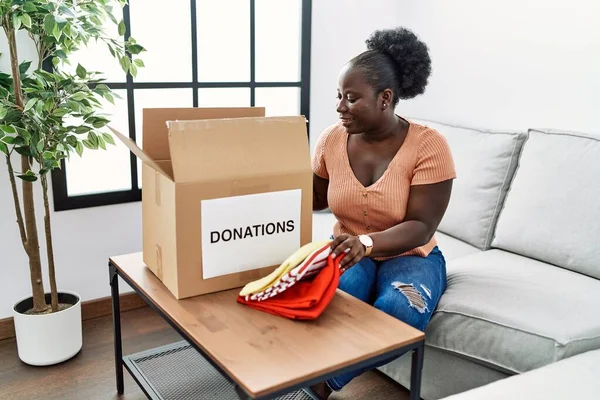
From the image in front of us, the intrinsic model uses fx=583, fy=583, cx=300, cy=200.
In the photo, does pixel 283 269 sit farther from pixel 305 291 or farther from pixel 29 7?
pixel 29 7

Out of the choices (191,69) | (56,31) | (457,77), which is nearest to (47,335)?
(56,31)

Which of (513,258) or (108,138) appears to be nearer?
(108,138)

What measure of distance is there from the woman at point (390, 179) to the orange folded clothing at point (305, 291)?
288 mm

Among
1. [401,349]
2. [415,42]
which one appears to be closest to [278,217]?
[401,349]

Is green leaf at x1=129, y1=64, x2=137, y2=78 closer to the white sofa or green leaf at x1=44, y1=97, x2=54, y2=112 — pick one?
green leaf at x1=44, y1=97, x2=54, y2=112

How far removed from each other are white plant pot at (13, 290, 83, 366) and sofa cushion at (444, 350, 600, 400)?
1.40m

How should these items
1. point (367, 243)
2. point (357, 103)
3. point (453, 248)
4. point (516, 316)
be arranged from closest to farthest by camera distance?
point (367, 243) < point (516, 316) < point (357, 103) < point (453, 248)

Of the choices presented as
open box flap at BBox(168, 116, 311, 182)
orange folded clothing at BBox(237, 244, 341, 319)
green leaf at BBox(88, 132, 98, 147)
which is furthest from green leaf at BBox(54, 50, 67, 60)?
orange folded clothing at BBox(237, 244, 341, 319)

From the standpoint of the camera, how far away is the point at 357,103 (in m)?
1.69

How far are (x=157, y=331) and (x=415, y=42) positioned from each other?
4.79 feet

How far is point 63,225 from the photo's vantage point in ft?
7.46

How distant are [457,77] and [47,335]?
203 cm

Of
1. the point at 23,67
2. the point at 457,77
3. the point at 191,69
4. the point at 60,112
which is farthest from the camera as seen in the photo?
the point at 457,77

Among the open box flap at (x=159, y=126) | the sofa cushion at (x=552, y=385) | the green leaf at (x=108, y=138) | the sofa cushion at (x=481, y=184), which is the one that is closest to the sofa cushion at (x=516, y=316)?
the sofa cushion at (x=552, y=385)
